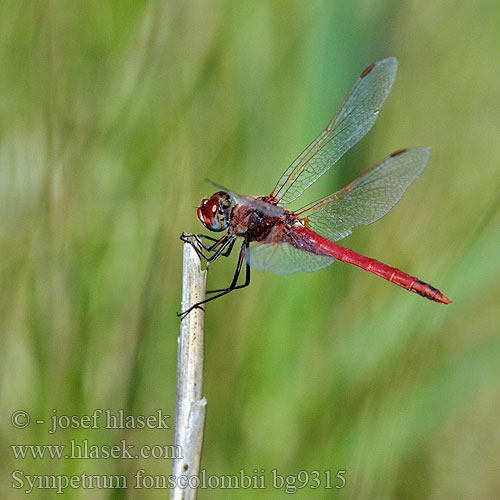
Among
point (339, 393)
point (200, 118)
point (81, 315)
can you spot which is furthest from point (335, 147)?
A: point (81, 315)

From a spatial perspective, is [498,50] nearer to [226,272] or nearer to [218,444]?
[226,272]

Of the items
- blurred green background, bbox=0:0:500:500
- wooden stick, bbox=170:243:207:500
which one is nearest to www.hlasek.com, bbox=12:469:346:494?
blurred green background, bbox=0:0:500:500

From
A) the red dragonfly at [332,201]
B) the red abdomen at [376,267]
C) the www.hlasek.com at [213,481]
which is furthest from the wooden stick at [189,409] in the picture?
the red abdomen at [376,267]

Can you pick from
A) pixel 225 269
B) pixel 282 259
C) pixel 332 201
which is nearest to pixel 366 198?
pixel 332 201

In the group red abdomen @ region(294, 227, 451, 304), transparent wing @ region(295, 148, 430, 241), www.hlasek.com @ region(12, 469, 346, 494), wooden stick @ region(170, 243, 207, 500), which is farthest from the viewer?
transparent wing @ region(295, 148, 430, 241)

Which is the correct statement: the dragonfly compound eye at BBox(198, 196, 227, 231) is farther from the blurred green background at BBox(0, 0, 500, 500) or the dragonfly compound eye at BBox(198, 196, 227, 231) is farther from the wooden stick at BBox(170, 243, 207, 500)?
the wooden stick at BBox(170, 243, 207, 500)

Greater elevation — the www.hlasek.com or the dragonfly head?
the dragonfly head

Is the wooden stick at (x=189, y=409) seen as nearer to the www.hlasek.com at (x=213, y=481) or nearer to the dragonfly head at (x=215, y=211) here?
the www.hlasek.com at (x=213, y=481)
